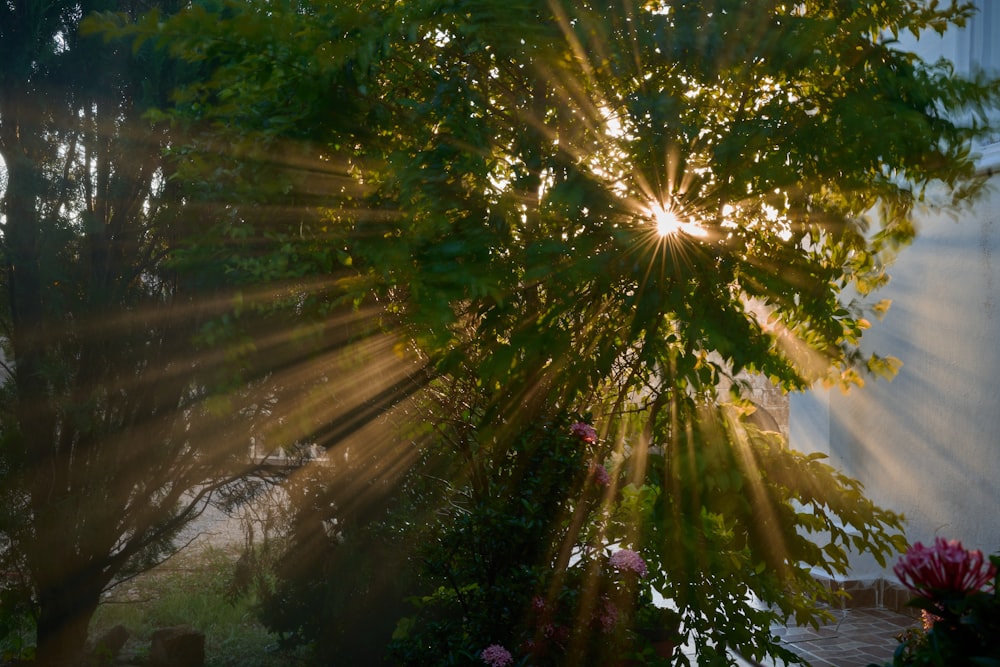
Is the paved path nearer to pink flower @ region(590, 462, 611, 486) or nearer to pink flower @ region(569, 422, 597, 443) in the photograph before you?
pink flower @ region(590, 462, 611, 486)

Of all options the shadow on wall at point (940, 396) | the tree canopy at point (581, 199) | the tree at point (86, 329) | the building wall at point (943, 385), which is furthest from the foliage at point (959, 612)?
the shadow on wall at point (940, 396)

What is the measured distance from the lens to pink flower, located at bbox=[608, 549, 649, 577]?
499 cm

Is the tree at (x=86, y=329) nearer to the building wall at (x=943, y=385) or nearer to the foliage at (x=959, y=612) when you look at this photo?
the foliage at (x=959, y=612)

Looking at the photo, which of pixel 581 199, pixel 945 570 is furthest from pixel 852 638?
pixel 945 570

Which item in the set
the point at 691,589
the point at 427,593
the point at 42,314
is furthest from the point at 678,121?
the point at 42,314

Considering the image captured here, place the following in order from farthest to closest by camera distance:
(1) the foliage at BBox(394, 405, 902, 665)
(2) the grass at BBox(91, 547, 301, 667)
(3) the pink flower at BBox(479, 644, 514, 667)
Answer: (2) the grass at BBox(91, 547, 301, 667), (1) the foliage at BBox(394, 405, 902, 665), (3) the pink flower at BBox(479, 644, 514, 667)

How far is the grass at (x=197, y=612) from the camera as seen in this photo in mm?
8656

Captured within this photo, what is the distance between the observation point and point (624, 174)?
4480 millimetres

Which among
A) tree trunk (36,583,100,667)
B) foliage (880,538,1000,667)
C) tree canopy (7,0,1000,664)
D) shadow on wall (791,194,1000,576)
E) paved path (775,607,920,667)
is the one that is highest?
shadow on wall (791,194,1000,576)

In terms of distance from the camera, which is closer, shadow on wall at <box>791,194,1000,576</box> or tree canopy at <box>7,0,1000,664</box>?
tree canopy at <box>7,0,1000,664</box>

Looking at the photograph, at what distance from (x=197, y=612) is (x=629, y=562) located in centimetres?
595

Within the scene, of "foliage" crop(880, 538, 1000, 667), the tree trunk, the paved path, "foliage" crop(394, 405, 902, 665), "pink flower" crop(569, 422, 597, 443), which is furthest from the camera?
the paved path

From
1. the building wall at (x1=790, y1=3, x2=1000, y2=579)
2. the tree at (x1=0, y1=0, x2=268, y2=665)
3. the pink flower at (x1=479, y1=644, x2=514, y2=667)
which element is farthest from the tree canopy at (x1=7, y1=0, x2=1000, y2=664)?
the building wall at (x1=790, y1=3, x2=1000, y2=579)

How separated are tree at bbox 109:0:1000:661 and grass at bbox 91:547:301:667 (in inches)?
175
